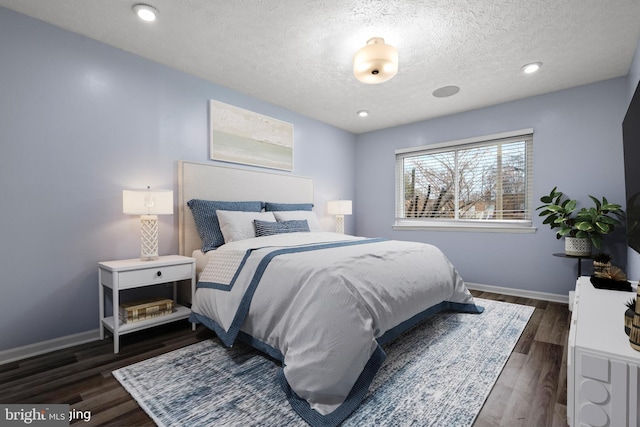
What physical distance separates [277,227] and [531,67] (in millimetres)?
2890

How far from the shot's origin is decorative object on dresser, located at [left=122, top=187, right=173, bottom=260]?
232 centimetres

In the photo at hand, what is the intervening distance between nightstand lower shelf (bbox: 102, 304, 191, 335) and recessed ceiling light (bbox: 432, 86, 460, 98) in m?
3.43

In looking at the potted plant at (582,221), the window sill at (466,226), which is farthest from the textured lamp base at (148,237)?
the potted plant at (582,221)

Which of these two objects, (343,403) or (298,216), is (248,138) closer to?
(298,216)

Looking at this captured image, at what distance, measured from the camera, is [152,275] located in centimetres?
229

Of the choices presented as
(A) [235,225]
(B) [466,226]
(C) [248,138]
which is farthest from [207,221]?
(B) [466,226]

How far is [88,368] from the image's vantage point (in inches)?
74.9

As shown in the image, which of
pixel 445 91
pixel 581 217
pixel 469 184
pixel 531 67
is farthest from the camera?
pixel 469 184

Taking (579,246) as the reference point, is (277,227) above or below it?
above

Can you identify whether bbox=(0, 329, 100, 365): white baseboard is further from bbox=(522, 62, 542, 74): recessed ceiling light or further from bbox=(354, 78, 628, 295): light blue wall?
bbox=(522, 62, 542, 74): recessed ceiling light

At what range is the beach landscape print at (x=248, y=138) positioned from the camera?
324 cm

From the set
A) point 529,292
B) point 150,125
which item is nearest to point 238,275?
point 150,125

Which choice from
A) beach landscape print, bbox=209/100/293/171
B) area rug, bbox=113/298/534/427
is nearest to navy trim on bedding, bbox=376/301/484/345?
area rug, bbox=113/298/534/427

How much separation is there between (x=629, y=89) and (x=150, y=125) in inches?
178
